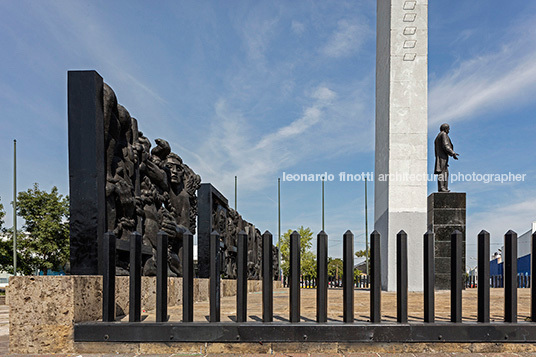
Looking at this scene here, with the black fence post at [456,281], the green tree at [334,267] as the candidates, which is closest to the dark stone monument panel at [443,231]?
the black fence post at [456,281]

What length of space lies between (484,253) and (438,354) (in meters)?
1.01

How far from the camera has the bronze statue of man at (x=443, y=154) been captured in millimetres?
12664

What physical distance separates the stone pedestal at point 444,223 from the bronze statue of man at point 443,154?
500 millimetres

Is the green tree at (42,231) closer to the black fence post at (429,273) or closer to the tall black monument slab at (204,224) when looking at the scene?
the tall black monument slab at (204,224)

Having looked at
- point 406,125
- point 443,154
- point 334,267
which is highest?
point 406,125

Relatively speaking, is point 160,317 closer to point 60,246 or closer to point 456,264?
point 456,264

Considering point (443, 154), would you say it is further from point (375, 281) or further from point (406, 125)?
point (375, 281)

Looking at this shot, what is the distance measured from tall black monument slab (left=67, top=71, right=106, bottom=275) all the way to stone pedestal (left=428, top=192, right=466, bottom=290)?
10.4 metres

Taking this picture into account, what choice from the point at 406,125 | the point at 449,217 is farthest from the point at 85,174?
the point at 406,125

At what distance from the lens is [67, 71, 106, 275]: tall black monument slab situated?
3.80 meters

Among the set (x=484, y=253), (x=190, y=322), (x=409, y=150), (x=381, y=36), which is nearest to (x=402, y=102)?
(x=409, y=150)

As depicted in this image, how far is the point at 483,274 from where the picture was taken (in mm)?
3730

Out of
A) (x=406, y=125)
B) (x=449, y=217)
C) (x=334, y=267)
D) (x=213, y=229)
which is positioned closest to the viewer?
(x=213, y=229)

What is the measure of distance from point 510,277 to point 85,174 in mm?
4150
